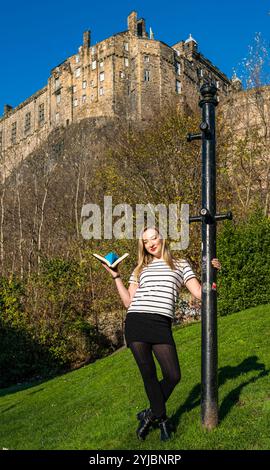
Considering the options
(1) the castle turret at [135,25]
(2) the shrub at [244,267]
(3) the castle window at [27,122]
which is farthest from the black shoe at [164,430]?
(3) the castle window at [27,122]

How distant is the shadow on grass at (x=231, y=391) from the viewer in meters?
5.48

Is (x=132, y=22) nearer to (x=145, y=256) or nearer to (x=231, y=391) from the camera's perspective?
(x=231, y=391)

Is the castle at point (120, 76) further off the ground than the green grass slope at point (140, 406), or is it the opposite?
the castle at point (120, 76)

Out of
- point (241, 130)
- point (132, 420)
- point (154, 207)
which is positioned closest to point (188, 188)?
point (154, 207)

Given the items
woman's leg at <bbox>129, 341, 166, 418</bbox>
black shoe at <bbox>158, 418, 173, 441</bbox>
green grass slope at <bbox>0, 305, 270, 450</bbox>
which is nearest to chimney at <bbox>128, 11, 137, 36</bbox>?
green grass slope at <bbox>0, 305, 270, 450</bbox>

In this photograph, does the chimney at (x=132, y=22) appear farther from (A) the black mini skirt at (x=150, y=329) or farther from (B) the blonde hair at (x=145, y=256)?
(A) the black mini skirt at (x=150, y=329)

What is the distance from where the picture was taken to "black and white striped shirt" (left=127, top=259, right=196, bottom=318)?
4.63 metres

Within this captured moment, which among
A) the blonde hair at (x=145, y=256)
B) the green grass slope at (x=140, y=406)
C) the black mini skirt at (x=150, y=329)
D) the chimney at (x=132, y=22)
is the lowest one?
the green grass slope at (x=140, y=406)

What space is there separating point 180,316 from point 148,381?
15070mm

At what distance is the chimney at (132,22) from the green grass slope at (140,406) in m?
60.5

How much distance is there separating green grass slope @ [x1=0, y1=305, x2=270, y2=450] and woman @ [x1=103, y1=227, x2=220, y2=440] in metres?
0.43

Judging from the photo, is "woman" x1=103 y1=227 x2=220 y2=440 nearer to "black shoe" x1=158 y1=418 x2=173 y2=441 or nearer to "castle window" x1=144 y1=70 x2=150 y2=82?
"black shoe" x1=158 y1=418 x2=173 y2=441

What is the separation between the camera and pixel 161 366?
15.1 feet

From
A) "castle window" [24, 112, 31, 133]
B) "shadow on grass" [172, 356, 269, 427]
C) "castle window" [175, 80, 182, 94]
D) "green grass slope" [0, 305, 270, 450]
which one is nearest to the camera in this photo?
"green grass slope" [0, 305, 270, 450]
